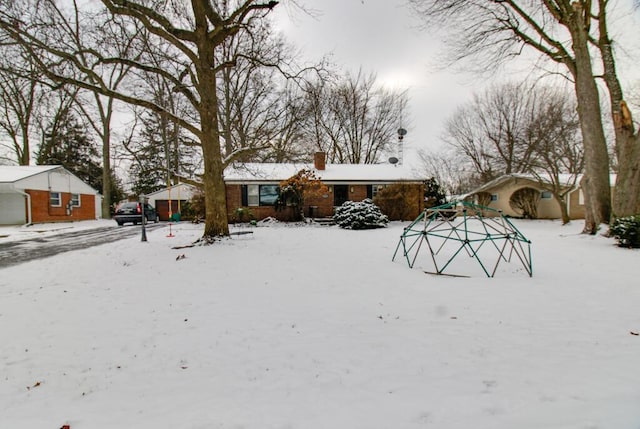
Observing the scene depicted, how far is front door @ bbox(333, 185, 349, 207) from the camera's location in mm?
20703

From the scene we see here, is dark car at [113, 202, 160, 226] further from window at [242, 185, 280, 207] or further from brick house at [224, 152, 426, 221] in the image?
window at [242, 185, 280, 207]

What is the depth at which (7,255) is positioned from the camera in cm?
859

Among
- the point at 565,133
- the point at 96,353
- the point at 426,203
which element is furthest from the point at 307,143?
the point at 96,353

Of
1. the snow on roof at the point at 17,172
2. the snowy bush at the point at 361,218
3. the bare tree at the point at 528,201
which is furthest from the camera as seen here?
the bare tree at the point at 528,201

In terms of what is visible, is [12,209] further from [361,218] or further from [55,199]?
[361,218]

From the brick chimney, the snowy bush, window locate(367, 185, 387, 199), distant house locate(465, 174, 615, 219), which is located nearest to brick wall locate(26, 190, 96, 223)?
the brick chimney

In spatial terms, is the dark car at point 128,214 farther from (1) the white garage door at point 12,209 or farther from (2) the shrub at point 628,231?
(2) the shrub at point 628,231

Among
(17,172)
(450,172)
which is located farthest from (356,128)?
(17,172)

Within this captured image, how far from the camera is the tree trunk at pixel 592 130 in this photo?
10.6 meters

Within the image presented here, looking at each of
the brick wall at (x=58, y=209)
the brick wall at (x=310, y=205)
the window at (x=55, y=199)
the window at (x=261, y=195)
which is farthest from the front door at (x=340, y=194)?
the window at (x=55, y=199)

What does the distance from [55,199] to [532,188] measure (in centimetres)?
3606

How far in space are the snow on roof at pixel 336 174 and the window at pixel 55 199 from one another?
1263 centimetres

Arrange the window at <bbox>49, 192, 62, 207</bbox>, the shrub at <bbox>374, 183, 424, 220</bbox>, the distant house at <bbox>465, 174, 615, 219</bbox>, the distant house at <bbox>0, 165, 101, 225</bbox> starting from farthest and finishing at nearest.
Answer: the distant house at <bbox>465, 174, 615, 219</bbox>, the window at <bbox>49, 192, 62, 207</bbox>, the shrub at <bbox>374, 183, 424, 220</bbox>, the distant house at <bbox>0, 165, 101, 225</bbox>

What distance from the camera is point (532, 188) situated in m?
21.9
